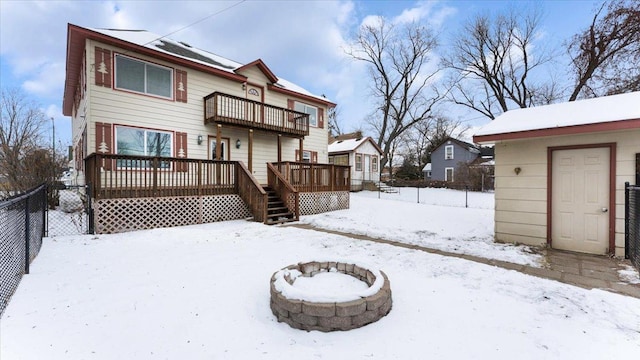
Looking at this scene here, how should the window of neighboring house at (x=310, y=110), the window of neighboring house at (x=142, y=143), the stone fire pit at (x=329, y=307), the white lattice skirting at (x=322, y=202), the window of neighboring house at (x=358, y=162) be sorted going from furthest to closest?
1. the window of neighboring house at (x=358, y=162)
2. the window of neighboring house at (x=310, y=110)
3. the white lattice skirting at (x=322, y=202)
4. the window of neighboring house at (x=142, y=143)
5. the stone fire pit at (x=329, y=307)

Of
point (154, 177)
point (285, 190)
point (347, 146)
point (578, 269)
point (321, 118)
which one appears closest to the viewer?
point (578, 269)

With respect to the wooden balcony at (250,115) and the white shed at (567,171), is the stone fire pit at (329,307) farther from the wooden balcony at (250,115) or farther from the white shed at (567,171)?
the wooden balcony at (250,115)

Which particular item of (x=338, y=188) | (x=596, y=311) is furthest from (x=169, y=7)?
(x=596, y=311)

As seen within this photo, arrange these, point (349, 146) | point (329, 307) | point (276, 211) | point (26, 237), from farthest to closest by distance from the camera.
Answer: point (349, 146), point (276, 211), point (26, 237), point (329, 307)

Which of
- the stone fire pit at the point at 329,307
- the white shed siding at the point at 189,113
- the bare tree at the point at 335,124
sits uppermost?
the bare tree at the point at 335,124

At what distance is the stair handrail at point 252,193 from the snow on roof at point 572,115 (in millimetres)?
5913

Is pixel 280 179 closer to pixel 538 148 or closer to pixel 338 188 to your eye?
pixel 338 188

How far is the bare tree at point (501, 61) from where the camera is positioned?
66.2ft

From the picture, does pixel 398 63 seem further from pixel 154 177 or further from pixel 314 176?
pixel 154 177

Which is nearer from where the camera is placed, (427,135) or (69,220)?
(69,220)

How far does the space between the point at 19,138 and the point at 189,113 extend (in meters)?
9.69

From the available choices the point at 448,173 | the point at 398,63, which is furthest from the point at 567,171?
the point at 448,173

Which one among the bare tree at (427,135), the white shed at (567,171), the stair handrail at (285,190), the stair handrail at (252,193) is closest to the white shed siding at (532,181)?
the white shed at (567,171)

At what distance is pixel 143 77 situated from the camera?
942 centimetres
